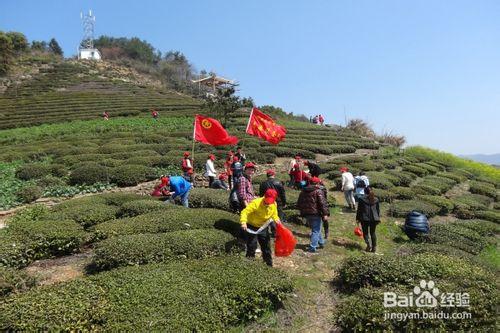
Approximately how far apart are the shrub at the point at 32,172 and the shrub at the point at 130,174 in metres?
3.85

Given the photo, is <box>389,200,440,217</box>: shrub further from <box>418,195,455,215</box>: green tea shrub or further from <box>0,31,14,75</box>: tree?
<box>0,31,14,75</box>: tree

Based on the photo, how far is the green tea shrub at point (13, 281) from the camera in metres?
6.79

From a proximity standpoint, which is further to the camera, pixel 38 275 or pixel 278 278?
pixel 38 275

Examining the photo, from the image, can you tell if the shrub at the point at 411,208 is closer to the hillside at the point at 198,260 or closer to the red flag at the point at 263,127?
the hillside at the point at 198,260

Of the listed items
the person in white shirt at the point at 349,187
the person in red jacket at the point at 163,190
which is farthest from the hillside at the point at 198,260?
the person in red jacket at the point at 163,190

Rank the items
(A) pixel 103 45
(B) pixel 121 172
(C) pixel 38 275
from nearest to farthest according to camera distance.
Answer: (C) pixel 38 275 < (B) pixel 121 172 < (A) pixel 103 45

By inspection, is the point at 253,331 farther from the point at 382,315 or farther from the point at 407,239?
the point at 407,239

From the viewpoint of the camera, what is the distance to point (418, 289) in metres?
6.84

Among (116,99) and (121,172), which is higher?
(116,99)

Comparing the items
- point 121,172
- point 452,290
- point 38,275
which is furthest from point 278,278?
point 121,172

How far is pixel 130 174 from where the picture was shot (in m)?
18.4

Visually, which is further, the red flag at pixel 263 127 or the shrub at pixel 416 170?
the shrub at pixel 416 170

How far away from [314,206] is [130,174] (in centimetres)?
1125

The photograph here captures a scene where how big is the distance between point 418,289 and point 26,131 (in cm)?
3821
